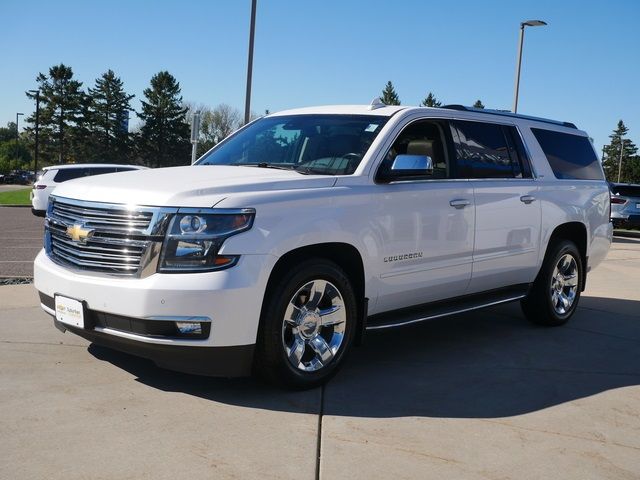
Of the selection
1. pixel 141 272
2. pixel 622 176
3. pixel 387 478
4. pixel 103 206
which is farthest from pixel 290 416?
pixel 622 176

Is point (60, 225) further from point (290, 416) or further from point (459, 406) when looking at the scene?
point (459, 406)

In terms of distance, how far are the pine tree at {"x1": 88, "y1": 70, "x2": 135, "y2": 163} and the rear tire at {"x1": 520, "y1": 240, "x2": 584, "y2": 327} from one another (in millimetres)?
77261

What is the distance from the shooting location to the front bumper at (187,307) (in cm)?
386

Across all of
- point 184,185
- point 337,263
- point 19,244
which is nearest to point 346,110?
point 337,263

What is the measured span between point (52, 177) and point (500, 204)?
16.4m

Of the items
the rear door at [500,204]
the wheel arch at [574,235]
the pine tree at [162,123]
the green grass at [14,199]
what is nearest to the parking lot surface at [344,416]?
the rear door at [500,204]

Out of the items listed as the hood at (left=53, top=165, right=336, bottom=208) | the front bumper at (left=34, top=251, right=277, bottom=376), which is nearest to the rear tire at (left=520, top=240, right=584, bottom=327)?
the hood at (left=53, top=165, right=336, bottom=208)

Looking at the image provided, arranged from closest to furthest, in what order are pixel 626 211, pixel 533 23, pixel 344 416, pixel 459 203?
pixel 344 416 → pixel 459 203 → pixel 626 211 → pixel 533 23

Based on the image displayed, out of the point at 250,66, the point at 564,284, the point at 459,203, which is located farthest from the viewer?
the point at 250,66

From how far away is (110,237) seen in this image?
4.09m

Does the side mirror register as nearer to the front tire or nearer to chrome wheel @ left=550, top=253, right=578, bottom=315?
the front tire

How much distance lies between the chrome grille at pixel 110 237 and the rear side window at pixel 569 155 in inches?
161

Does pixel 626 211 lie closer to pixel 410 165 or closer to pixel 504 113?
pixel 504 113

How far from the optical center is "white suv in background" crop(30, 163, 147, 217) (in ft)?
62.5
